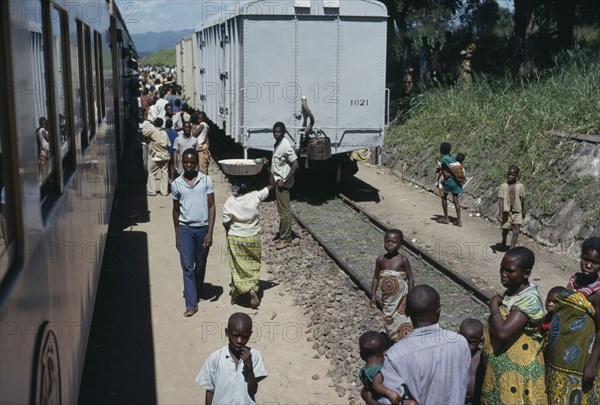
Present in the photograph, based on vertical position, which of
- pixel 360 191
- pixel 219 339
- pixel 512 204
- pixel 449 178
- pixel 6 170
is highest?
pixel 6 170

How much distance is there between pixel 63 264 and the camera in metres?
3.73

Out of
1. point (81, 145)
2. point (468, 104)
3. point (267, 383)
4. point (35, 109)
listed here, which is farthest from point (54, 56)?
point (468, 104)

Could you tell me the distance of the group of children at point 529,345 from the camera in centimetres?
406

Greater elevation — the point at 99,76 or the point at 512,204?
the point at 99,76

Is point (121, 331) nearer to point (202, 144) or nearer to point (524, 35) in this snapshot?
point (202, 144)

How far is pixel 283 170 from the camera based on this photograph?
33.9ft

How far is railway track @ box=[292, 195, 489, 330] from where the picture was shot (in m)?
8.16

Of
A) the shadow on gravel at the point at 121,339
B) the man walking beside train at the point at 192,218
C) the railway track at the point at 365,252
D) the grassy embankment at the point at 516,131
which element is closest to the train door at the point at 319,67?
the railway track at the point at 365,252

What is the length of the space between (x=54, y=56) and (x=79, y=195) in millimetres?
1129

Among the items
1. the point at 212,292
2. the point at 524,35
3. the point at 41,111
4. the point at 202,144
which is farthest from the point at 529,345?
the point at 524,35

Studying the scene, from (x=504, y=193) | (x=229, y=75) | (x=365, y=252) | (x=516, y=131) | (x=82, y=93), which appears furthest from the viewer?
(x=229, y=75)

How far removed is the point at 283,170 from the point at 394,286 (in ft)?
14.1

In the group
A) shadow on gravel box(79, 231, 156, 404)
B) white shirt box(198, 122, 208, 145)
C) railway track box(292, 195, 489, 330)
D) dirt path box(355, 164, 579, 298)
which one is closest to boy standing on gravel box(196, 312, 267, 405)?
shadow on gravel box(79, 231, 156, 404)

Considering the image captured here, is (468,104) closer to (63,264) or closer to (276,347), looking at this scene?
(276,347)
